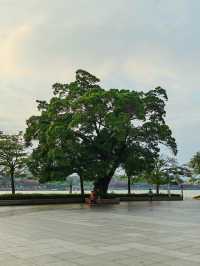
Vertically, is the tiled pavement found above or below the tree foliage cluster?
below

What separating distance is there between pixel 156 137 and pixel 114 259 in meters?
25.6

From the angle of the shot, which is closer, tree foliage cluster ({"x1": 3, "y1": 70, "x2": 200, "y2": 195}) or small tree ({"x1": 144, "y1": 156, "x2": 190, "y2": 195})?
tree foliage cluster ({"x1": 3, "y1": 70, "x2": 200, "y2": 195})

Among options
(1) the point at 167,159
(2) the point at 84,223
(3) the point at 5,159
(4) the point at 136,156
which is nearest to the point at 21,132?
(3) the point at 5,159

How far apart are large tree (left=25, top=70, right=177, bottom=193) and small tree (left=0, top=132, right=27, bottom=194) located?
1.02m

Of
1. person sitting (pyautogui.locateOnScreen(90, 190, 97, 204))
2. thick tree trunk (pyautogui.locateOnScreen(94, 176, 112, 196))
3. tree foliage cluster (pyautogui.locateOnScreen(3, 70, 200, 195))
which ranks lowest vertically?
person sitting (pyautogui.locateOnScreen(90, 190, 97, 204))

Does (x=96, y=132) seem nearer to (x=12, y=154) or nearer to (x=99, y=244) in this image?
(x=12, y=154)

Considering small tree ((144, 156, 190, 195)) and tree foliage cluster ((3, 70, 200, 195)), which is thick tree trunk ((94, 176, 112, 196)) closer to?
tree foliage cluster ((3, 70, 200, 195))

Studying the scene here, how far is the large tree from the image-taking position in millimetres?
30906

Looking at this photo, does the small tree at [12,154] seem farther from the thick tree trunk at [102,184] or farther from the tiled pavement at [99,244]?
the tiled pavement at [99,244]

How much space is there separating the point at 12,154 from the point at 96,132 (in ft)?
24.3

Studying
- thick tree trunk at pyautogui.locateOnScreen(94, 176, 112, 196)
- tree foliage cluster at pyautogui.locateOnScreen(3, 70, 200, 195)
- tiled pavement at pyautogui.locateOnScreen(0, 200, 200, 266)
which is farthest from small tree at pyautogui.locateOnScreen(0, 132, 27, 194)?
tiled pavement at pyautogui.locateOnScreen(0, 200, 200, 266)

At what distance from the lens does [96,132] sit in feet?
108

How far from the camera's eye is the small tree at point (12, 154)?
34531mm

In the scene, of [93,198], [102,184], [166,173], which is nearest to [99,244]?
[93,198]
